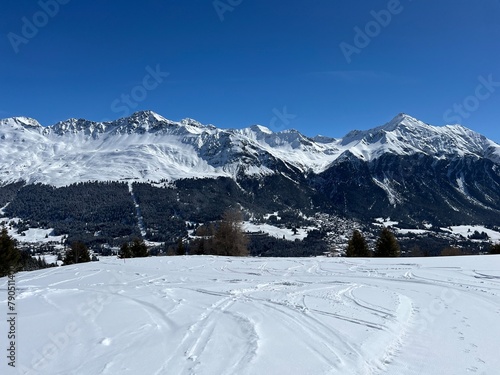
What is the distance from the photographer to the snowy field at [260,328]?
7.09m

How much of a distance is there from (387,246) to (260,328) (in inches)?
1647

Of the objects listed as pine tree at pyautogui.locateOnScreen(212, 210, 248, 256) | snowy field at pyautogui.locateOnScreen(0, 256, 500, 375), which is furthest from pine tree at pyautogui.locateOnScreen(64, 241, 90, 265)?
snowy field at pyautogui.locateOnScreen(0, 256, 500, 375)

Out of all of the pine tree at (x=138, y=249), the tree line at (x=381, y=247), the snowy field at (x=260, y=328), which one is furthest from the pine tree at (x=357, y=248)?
the pine tree at (x=138, y=249)

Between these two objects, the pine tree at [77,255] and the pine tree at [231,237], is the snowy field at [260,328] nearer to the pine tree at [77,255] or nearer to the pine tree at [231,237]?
the pine tree at [231,237]

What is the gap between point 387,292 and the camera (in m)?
15.1

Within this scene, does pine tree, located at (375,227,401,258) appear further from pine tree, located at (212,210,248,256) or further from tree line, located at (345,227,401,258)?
pine tree, located at (212,210,248,256)

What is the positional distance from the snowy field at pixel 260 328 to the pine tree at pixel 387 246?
1166 inches

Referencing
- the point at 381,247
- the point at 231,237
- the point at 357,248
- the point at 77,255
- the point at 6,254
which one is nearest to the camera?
the point at 6,254

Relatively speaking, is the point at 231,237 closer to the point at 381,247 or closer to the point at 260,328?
the point at 381,247

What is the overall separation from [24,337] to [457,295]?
1505 cm

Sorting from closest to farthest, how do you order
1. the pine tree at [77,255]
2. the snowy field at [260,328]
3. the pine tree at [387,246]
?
the snowy field at [260,328]
the pine tree at [387,246]
the pine tree at [77,255]

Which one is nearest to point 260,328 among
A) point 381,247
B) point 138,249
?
point 381,247

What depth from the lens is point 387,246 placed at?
47000 millimetres

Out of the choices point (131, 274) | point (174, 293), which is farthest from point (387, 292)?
point (131, 274)
